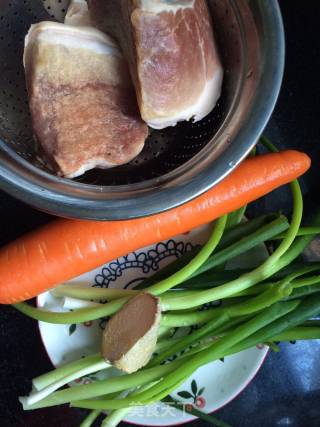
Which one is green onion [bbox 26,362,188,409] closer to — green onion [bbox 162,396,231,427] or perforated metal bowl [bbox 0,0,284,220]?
green onion [bbox 162,396,231,427]

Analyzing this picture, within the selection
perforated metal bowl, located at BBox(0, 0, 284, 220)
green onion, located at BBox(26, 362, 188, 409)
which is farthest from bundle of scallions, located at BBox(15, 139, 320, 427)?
perforated metal bowl, located at BBox(0, 0, 284, 220)

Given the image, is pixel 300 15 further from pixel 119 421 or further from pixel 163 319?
pixel 119 421

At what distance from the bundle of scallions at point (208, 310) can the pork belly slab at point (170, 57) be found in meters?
0.33

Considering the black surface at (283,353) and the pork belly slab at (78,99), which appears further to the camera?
the black surface at (283,353)

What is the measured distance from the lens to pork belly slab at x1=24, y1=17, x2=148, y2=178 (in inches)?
39.3

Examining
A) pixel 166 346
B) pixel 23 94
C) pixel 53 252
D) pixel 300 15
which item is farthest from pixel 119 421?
pixel 300 15

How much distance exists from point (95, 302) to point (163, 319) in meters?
0.19

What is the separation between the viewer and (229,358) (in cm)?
133

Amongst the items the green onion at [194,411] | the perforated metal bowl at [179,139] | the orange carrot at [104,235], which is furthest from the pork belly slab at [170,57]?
the green onion at [194,411]

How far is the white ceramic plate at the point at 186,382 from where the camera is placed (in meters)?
1.31


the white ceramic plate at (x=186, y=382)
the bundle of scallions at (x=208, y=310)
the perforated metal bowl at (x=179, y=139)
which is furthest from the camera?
the white ceramic plate at (x=186, y=382)

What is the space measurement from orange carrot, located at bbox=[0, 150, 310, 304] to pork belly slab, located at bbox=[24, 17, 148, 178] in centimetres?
24

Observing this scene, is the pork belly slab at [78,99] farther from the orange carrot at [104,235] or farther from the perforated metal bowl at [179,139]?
the orange carrot at [104,235]

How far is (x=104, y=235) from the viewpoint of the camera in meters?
1.24
